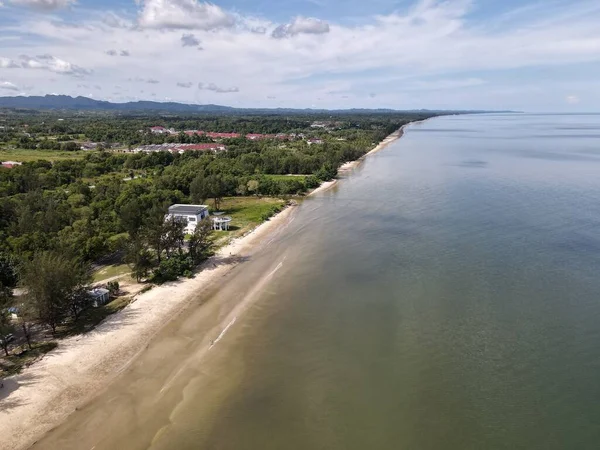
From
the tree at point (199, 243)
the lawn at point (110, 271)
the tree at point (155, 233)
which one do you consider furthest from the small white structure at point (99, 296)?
the tree at point (199, 243)

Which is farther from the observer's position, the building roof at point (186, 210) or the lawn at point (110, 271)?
the building roof at point (186, 210)

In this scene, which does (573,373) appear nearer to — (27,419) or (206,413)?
(206,413)

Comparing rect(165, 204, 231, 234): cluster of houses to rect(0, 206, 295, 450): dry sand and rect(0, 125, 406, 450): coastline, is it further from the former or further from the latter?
rect(0, 206, 295, 450): dry sand

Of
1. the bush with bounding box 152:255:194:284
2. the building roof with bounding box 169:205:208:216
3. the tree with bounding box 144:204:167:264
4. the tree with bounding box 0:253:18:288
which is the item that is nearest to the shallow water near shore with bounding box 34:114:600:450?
the bush with bounding box 152:255:194:284

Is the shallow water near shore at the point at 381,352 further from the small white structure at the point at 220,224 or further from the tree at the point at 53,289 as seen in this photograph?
the small white structure at the point at 220,224

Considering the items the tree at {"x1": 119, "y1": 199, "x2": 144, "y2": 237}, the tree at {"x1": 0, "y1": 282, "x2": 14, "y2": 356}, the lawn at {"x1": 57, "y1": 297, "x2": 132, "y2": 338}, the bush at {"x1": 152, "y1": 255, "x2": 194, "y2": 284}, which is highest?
the tree at {"x1": 119, "y1": 199, "x2": 144, "y2": 237}

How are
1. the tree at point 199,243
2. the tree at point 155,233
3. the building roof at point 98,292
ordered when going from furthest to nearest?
the tree at point 199,243
the tree at point 155,233
the building roof at point 98,292
